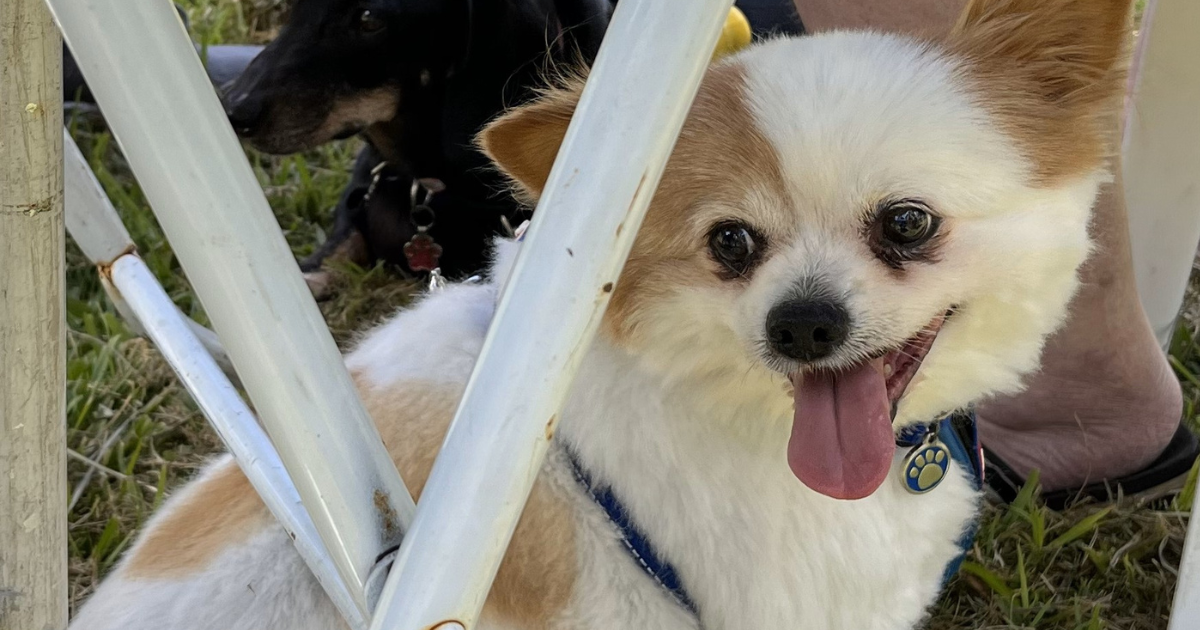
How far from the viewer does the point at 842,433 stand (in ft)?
4.09

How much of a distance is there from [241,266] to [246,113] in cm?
202

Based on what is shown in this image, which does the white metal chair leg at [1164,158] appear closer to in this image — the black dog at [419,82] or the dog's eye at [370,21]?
the black dog at [419,82]

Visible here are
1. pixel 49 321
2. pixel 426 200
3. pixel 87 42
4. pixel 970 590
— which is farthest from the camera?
pixel 426 200

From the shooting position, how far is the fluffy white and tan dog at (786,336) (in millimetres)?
1196

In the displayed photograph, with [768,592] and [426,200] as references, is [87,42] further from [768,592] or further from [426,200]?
[426,200]

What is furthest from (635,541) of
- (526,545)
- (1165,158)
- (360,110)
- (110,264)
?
(360,110)

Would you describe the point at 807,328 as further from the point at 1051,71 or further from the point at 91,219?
the point at 91,219

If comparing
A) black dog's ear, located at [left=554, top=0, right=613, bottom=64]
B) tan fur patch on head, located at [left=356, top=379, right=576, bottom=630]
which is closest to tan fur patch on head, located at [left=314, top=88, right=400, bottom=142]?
black dog's ear, located at [left=554, top=0, right=613, bottom=64]

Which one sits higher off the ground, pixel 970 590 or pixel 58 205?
pixel 58 205

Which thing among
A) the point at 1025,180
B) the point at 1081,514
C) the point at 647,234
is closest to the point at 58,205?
the point at 647,234

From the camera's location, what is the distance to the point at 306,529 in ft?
3.50

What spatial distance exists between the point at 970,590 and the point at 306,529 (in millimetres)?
Result: 1287

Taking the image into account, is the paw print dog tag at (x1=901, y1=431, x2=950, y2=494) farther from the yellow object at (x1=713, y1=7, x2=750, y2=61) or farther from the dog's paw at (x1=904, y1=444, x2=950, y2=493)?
the yellow object at (x1=713, y1=7, x2=750, y2=61)

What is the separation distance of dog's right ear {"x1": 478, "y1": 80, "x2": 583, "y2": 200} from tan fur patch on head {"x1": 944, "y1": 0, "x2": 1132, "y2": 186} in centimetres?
47
